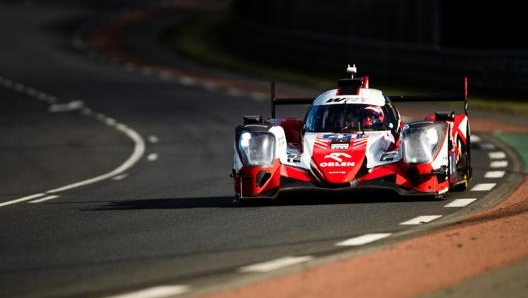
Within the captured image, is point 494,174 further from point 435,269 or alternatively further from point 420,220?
point 435,269

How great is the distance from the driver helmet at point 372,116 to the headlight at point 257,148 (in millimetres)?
→ 1376

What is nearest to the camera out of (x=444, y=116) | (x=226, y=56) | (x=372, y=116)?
(x=372, y=116)

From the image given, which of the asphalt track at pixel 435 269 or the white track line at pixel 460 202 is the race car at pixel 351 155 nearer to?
the white track line at pixel 460 202

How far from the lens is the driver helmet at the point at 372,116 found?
18.2m

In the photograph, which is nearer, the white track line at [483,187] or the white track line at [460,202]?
the white track line at [460,202]

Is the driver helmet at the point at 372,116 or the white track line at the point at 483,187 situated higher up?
the driver helmet at the point at 372,116

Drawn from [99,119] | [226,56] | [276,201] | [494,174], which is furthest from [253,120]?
[226,56]

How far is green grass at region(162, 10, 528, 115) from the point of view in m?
36.1

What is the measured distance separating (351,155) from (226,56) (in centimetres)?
3667

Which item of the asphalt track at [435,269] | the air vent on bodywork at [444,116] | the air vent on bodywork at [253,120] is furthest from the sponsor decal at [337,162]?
the asphalt track at [435,269]

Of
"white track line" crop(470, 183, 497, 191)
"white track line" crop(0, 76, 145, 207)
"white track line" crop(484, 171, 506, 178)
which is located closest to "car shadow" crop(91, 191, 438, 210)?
"white track line" crop(470, 183, 497, 191)

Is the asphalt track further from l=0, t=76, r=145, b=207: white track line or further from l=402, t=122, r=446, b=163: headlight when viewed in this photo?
l=0, t=76, r=145, b=207: white track line

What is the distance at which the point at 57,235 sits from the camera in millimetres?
14641

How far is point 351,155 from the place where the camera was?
17062mm
